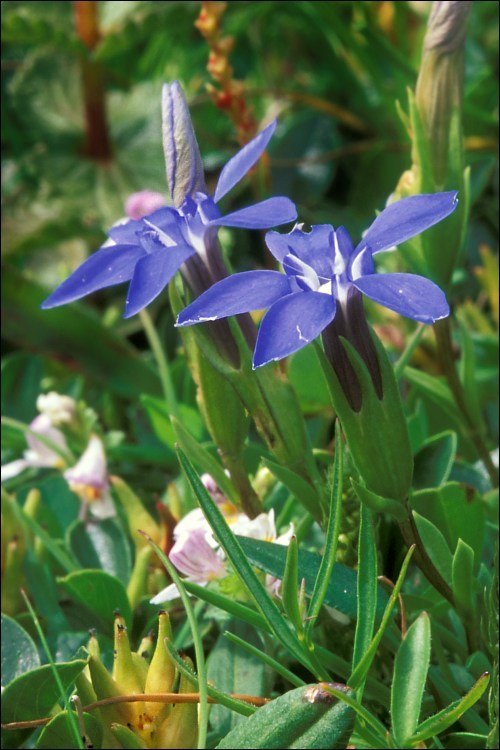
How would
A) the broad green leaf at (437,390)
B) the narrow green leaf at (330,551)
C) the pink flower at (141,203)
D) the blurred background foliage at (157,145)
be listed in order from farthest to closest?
the blurred background foliage at (157,145)
the pink flower at (141,203)
the broad green leaf at (437,390)
the narrow green leaf at (330,551)

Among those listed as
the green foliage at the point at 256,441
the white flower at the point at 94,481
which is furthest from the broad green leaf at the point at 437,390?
the white flower at the point at 94,481

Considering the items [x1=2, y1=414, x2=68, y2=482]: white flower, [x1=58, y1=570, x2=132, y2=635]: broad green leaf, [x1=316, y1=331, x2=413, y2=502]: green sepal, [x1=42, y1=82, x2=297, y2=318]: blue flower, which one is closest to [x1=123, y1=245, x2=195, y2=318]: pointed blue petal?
[x1=42, y1=82, x2=297, y2=318]: blue flower

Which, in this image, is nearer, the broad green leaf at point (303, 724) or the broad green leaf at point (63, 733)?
the broad green leaf at point (303, 724)

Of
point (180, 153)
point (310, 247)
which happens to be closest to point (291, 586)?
point (310, 247)

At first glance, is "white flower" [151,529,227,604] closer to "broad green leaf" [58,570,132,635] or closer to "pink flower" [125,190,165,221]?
"broad green leaf" [58,570,132,635]

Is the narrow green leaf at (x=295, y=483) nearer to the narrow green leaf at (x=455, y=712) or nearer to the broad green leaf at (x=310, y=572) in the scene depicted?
the broad green leaf at (x=310, y=572)

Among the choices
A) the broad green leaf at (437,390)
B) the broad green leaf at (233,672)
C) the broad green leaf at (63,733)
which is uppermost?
the broad green leaf at (437,390)
